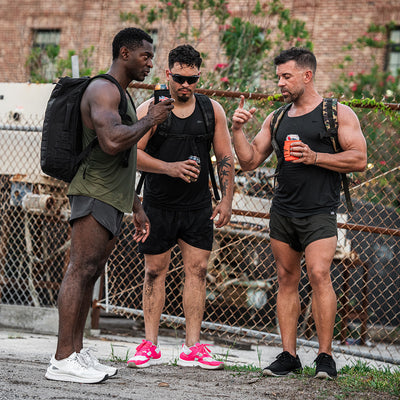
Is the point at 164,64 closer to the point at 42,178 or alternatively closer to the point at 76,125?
the point at 42,178

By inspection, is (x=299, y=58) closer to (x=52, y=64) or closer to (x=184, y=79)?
(x=184, y=79)

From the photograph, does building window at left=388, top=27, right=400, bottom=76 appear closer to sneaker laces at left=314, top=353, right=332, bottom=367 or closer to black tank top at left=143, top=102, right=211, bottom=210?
black tank top at left=143, top=102, right=211, bottom=210

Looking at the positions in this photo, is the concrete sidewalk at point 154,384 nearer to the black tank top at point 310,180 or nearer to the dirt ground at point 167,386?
the dirt ground at point 167,386

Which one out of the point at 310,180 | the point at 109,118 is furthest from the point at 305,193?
the point at 109,118

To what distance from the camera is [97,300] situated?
6.60m

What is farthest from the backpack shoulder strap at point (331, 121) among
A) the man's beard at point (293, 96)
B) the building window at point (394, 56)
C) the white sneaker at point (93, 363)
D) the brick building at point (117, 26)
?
the building window at point (394, 56)

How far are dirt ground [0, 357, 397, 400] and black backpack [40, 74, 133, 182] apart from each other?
126 cm

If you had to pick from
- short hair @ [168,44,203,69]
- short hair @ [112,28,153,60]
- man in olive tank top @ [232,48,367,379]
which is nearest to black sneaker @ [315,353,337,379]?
man in olive tank top @ [232,48,367,379]

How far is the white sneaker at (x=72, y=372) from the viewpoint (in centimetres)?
392

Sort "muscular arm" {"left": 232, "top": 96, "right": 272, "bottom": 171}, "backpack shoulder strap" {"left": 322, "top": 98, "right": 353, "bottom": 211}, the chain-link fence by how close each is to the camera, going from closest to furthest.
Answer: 1. "backpack shoulder strap" {"left": 322, "top": 98, "right": 353, "bottom": 211}
2. "muscular arm" {"left": 232, "top": 96, "right": 272, "bottom": 171}
3. the chain-link fence

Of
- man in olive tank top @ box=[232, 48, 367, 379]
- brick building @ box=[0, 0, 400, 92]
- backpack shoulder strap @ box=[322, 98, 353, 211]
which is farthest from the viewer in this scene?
brick building @ box=[0, 0, 400, 92]

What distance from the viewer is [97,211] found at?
4.02 metres

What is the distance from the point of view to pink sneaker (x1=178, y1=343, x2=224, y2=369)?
4844mm

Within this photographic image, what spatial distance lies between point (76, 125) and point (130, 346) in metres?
2.79
